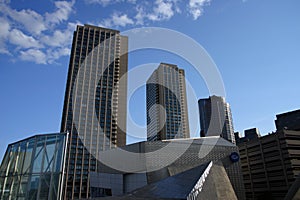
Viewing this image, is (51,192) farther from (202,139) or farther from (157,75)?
(157,75)

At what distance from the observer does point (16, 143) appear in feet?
57.1

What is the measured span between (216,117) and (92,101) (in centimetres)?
9747

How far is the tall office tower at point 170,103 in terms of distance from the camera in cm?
11181

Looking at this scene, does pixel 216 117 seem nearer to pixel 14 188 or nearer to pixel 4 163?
pixel 4 163

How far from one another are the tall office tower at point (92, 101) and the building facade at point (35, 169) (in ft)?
206

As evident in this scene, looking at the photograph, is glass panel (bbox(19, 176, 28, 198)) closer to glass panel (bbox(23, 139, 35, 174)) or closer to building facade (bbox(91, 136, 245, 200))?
glass panel (bbox(23, 139, 35, 174))

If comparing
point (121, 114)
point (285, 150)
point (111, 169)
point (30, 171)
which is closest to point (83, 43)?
point (121, 114)

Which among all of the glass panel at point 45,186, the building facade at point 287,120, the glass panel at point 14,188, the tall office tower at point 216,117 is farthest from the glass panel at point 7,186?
the tall office tower at point 216,117

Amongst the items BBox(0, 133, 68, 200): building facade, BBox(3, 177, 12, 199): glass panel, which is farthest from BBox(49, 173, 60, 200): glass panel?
BBox(3, 177, 12, 199): glass panel

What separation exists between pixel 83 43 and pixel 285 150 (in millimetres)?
79591

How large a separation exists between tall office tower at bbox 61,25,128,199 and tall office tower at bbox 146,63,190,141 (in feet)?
70.9

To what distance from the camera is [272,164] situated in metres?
50.0

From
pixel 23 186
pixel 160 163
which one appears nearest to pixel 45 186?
pixel 23 186

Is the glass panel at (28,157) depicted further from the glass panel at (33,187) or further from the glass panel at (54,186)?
the glass panel at (54,186)
